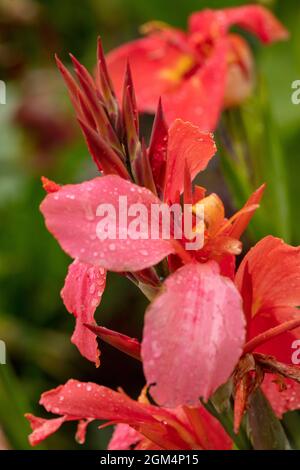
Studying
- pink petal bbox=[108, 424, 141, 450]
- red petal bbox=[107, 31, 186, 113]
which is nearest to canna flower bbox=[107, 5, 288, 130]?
red petal bbox=[107, 31, 186, 113]

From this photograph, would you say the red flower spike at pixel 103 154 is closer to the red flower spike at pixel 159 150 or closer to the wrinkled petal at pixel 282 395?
the red flower spike at pixel 159 150

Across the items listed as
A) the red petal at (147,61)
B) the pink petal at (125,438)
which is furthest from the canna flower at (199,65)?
the pink petal at (125,438)

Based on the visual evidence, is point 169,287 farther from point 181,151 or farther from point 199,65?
point 199,65

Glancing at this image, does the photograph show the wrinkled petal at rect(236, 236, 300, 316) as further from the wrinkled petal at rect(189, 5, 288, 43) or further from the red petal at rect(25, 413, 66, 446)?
the wrinkled petal at rect(189, 5, 288, 43)

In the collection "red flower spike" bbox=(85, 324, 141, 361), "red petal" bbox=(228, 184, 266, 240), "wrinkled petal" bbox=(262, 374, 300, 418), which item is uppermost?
"red petal" bbox=(228, 184, 266, 240)

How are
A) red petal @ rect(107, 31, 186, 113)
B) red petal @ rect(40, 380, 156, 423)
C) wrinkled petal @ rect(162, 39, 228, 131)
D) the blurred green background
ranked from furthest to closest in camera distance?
the blurred green background < red petal @ rect(107, 31, 186, 113) < wrinkled petal @ rect(162, 39, 228, 131) < red petal @ rect(40, 380, 156, 423)

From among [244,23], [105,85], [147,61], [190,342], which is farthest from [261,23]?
[190,342]
